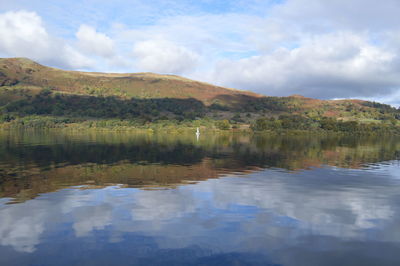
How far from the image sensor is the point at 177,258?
1311 cm

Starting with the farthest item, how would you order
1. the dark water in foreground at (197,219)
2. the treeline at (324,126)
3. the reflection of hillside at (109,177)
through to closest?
the treeline at (324,126), the reflection of hillside at (109,177), the dark water in foreground at (197,219)

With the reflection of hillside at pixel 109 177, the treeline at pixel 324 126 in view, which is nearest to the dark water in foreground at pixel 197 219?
the reflection of hillside at pixel 109 177

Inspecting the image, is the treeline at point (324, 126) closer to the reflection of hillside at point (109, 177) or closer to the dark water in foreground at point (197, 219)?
the reflection of hillside at point (109, 177)

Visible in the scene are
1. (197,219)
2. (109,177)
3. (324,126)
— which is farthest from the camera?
(324,126)

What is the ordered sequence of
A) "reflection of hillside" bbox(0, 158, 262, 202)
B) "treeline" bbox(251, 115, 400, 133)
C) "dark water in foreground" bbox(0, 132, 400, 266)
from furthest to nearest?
"treeline" bbox(251, 115, 400, 133)
"reflection of hillside" bbox(0, 158, 262, 202)
"dark water in foreground" bbox(0, 132, 400, 266)

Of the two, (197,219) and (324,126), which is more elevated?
(324,126)

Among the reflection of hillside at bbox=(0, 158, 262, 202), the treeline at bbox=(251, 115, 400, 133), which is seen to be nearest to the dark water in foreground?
the reflection of hillside at bbox=(0, 158, 262, 202)

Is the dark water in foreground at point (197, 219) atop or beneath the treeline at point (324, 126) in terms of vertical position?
beneath

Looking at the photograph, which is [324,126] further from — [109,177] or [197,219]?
[197,219]

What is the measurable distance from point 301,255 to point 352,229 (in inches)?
193

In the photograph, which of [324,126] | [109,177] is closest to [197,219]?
[109,177]

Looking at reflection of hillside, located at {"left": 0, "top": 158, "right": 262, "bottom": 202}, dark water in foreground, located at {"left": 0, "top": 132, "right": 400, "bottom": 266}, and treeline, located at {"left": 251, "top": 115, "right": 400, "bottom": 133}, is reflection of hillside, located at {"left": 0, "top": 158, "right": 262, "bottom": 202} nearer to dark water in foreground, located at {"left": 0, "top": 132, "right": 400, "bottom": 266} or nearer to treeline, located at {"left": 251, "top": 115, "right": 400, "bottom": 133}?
dark water in foreground, located at {"left": 0, "top": 132, "right": 400, "bottom": 266}

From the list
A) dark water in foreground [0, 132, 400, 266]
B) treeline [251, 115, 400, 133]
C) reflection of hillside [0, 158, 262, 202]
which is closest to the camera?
dark water in foreground [0, 132, 400, 266]

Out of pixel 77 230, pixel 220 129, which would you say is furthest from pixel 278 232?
pixel 220 129
